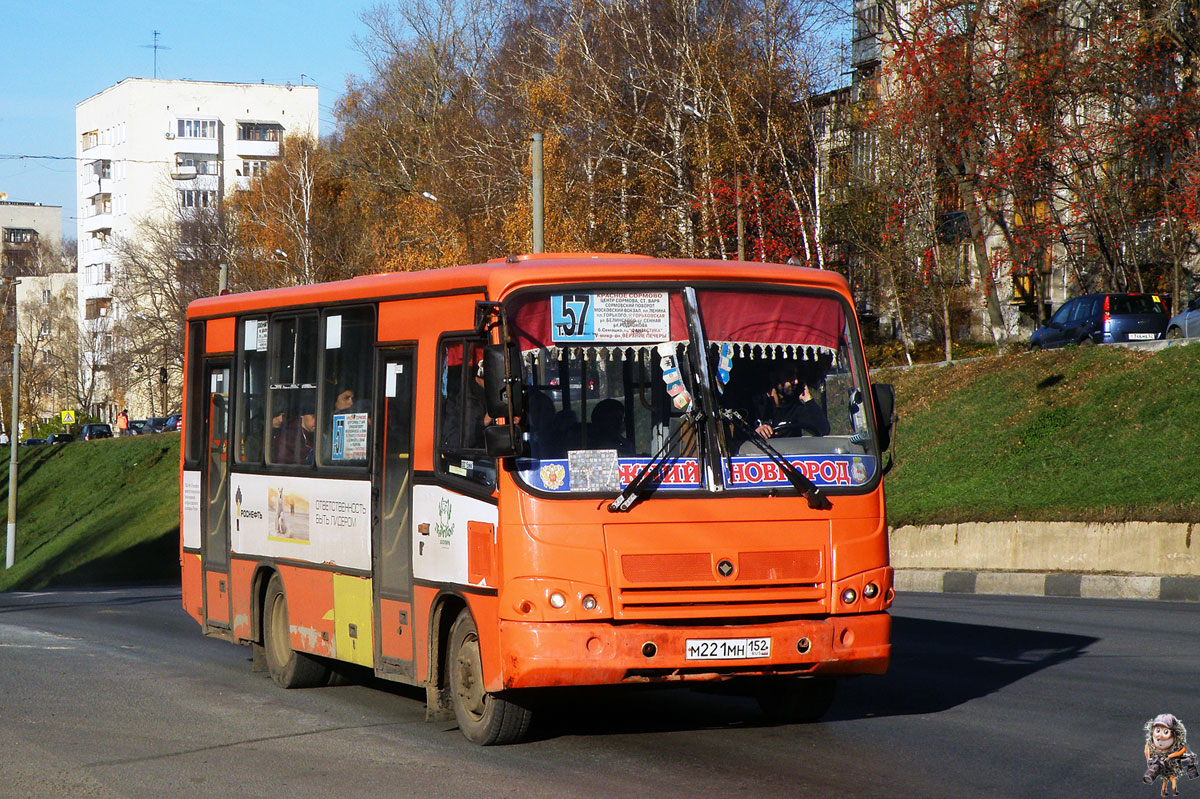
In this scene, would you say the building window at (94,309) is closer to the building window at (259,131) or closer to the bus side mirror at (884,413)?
the building window at (259,131)

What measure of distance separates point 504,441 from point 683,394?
1.02 m

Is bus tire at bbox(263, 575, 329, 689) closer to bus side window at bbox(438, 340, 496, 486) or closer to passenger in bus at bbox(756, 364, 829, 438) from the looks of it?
bus side window at bbox(438, 340, 496, 486)

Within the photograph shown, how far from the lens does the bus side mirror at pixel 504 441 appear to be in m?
7.96

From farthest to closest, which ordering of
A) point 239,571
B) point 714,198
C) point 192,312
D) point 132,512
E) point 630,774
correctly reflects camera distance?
point 132,512 → point 714,198 → point 192,312 → point 239,571 → point 630,774

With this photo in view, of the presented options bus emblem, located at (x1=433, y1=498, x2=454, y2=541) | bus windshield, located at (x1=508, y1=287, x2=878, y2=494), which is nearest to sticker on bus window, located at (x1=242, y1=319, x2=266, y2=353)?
bus emblem, located at (x1=433, y1=498, x2=454, y2=541)

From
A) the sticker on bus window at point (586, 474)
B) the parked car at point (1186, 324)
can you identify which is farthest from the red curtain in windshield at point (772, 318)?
the parked car at point (1186, 324)

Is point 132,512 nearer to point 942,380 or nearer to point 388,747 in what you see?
point 942,380

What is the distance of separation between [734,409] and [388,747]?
8.73ft

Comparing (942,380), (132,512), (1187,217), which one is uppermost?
(1187,217)

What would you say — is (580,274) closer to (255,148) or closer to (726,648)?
(726,648)

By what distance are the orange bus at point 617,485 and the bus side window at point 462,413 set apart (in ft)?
0.06

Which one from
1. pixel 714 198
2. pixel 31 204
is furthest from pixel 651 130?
pixel 31 204

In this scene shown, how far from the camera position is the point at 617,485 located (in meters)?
8.05

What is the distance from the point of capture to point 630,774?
7.62m
